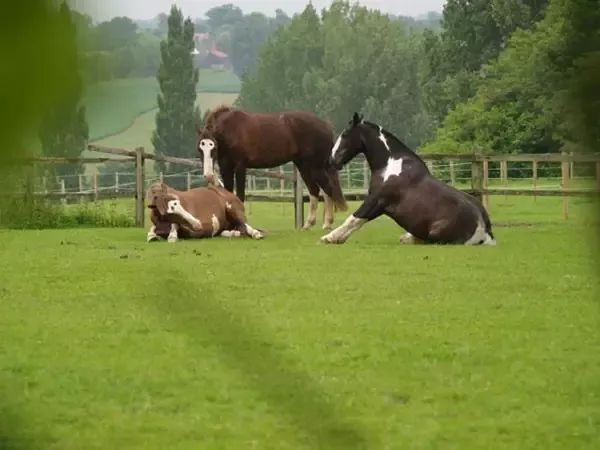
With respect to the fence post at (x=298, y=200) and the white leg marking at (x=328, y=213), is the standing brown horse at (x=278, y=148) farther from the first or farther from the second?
the fence post at (x=298, y=200)

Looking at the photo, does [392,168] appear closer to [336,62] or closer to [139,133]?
[336,62]

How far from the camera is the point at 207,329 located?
0.48m

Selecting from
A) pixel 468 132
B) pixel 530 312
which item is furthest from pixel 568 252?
pixel 468 132

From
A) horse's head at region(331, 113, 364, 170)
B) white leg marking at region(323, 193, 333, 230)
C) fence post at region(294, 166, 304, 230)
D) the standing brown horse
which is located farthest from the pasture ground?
fence post at region(294, 166, 304, 230)

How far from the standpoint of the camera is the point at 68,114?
38cm

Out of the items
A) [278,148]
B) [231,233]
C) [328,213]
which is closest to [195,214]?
[231,233]

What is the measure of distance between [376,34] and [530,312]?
4.52 metres

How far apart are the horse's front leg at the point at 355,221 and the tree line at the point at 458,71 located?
8116 mm

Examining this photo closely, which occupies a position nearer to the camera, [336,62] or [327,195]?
[336,62]

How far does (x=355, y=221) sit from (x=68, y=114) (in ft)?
28.2

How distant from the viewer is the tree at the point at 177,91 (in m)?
0.44

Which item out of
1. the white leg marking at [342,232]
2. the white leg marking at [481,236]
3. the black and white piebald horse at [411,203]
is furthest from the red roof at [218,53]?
the white leg marking at [342,232]

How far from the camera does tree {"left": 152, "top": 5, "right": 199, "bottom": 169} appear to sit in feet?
1.46

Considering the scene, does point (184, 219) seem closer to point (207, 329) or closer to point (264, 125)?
point (264, 125)
